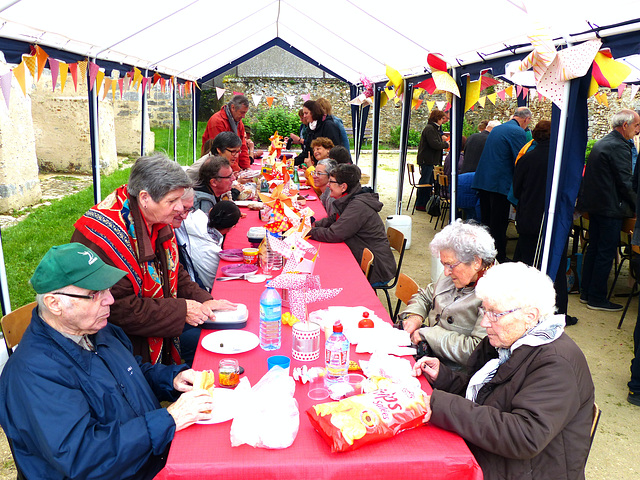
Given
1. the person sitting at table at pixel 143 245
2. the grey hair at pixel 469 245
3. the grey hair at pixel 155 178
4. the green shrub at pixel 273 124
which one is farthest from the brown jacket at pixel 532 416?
the green shrub at pixel 273 124

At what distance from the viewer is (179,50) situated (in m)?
7.66

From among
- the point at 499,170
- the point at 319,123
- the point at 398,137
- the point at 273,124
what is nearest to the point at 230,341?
the point at 499,170

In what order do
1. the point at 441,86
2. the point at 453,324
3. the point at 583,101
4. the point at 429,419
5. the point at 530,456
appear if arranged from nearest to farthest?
the point at 530,456
the point at 429,419
the point at 453,324
the point at 583,101
the point at 441,86

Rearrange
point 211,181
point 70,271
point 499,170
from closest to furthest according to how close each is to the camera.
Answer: point 70,271 < point 211,181 < point 499,170

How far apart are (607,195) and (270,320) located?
3919 mm

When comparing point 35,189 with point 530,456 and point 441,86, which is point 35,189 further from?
point 530,456

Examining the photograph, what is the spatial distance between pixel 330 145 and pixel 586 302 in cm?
362

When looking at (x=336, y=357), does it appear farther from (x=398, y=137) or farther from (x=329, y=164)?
(x=398, y=137)

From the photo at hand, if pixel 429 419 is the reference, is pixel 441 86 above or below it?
above

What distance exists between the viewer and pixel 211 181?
4.08 metres

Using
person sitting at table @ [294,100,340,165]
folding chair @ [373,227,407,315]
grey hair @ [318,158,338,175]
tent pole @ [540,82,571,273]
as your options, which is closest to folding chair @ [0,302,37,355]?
folding chair @ [373,227,407,315]

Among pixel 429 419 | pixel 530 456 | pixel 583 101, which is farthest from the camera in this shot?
pixel 583 101

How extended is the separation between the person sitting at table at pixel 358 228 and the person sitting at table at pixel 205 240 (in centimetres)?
83

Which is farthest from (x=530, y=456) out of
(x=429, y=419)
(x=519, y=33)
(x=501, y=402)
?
(x=519, y=33)
